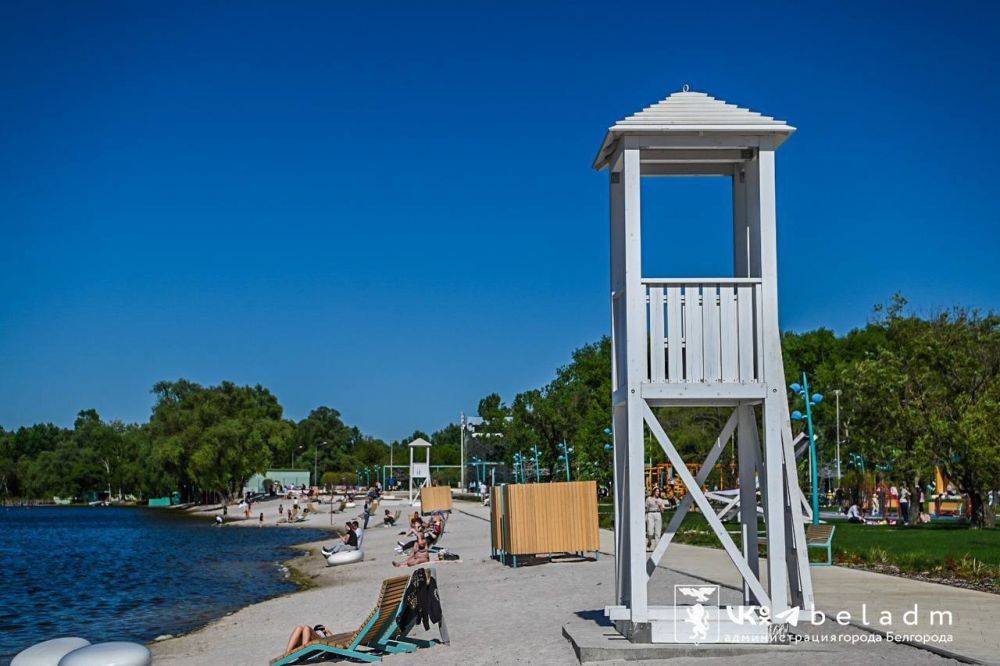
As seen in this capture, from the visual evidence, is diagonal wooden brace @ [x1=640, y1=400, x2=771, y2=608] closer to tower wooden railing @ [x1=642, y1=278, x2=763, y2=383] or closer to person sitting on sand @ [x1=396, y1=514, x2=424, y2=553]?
tower wooden railing @ [x1=642, y1=278, x2=763, y2=383]

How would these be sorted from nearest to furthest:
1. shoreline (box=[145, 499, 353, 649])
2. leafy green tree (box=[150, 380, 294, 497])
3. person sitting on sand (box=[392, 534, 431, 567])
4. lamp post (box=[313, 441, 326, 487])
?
1. shoreline (box=[145, 499, 353, 649])
2. person sitting on sand (box=[392, 534, 431, 567])
3. leafy green tree (box=[150, 380, 294, 497])
4. lamp post (box=[313, 441, 326, 487])

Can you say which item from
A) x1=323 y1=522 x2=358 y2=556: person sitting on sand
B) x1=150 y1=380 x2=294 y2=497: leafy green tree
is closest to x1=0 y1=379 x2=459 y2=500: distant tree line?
x1=150 y1=380 x2=294 y2=497: leafy green tree

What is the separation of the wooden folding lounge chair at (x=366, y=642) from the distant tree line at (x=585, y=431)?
23.7 meters

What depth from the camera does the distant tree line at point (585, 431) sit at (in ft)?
110

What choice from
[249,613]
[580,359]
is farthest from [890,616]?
[580,359]

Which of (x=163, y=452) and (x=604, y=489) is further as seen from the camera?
(x=163, y=452)

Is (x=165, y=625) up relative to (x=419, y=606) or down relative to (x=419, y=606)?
down

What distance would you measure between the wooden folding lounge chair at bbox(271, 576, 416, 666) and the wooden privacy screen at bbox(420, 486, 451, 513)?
3973 cm

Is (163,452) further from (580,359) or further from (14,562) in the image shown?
(14,562)

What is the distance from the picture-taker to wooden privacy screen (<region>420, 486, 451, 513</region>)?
2053 inches

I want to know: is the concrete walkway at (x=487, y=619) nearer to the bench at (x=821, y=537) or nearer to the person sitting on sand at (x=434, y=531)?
the person sitting on sand at (x=434, y=531)

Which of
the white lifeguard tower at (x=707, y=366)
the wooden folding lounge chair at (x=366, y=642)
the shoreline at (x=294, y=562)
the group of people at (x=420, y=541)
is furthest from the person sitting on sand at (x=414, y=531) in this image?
the white lifeguard tower at (x=707, y=366)

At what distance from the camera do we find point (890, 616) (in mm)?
12172

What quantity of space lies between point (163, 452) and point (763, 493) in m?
86.1
